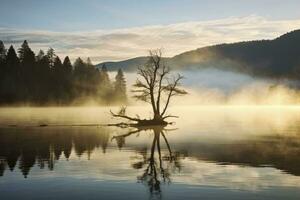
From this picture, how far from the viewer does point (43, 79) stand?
156000mm

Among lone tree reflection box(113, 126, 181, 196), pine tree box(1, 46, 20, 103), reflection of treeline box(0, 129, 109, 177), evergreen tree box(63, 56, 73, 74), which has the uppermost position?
evergreen tree box(63, 56, 73, 74)

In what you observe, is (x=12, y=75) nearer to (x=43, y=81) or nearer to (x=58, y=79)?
(x=43, y=81)

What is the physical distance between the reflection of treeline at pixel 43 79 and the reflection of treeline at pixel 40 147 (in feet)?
285

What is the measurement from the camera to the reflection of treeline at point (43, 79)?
148000mm

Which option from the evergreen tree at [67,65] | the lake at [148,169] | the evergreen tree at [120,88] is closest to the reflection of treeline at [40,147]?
the lake at [148,169]

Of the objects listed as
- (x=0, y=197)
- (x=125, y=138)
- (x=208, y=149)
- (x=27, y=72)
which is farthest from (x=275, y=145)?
(x=27, y=72)

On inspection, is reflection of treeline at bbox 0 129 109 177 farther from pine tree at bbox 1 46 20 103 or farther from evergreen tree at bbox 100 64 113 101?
evergreen tree at bbox 100 64 113 101

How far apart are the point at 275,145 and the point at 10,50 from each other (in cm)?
11393

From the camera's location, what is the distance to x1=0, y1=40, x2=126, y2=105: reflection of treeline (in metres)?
148

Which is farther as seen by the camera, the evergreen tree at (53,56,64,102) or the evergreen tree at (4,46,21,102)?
the evergreen tree at (53,56,64,102)

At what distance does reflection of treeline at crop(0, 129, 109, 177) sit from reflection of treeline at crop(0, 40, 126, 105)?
86976 millimetres

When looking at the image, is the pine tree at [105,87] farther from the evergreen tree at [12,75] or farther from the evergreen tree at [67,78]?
the evergreen tree at [12,75]

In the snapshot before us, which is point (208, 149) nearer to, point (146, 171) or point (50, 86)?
point (146, 171)

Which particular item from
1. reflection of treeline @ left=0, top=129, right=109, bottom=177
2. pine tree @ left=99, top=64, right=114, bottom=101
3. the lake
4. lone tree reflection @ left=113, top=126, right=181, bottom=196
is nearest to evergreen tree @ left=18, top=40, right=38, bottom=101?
pine tree @ left=99, top=64, right=114, bottom=101
